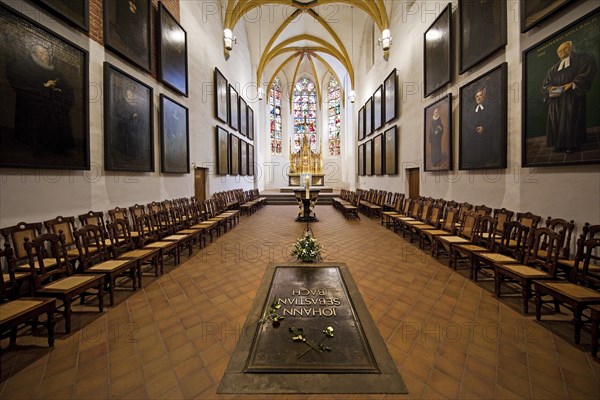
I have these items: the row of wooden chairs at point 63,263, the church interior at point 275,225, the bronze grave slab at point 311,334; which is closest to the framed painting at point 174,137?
the church interior at point 275,225

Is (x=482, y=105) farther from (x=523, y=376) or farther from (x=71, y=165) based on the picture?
(x=71, y=165)

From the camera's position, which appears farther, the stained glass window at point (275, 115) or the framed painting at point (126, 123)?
the stained glass window at point (275, 115)

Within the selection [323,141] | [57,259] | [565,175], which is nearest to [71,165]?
[57,259]

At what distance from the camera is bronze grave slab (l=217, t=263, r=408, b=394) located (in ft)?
6.23

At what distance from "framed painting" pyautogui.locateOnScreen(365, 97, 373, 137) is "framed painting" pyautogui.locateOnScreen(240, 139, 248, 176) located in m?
7.31

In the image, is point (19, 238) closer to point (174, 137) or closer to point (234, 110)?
point (174, 137)

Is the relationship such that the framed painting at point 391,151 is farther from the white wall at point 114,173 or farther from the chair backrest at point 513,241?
the white wall at point 114,173

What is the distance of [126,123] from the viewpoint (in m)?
5.61

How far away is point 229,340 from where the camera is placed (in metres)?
2.45

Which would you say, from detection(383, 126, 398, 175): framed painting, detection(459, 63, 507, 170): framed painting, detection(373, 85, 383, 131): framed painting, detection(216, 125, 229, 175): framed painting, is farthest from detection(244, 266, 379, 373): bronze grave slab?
detection(373, 85, 383, 131): framed painting

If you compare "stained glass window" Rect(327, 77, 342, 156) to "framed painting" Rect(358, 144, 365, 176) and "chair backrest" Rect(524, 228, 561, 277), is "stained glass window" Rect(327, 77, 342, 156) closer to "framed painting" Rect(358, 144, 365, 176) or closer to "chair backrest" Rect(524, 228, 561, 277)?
"framed painting" Rect(358, 144, 365, 176)

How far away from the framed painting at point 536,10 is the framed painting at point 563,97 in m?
0.32

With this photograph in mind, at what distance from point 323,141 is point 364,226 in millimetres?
17270

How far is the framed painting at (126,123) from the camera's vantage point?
16.6 feet
